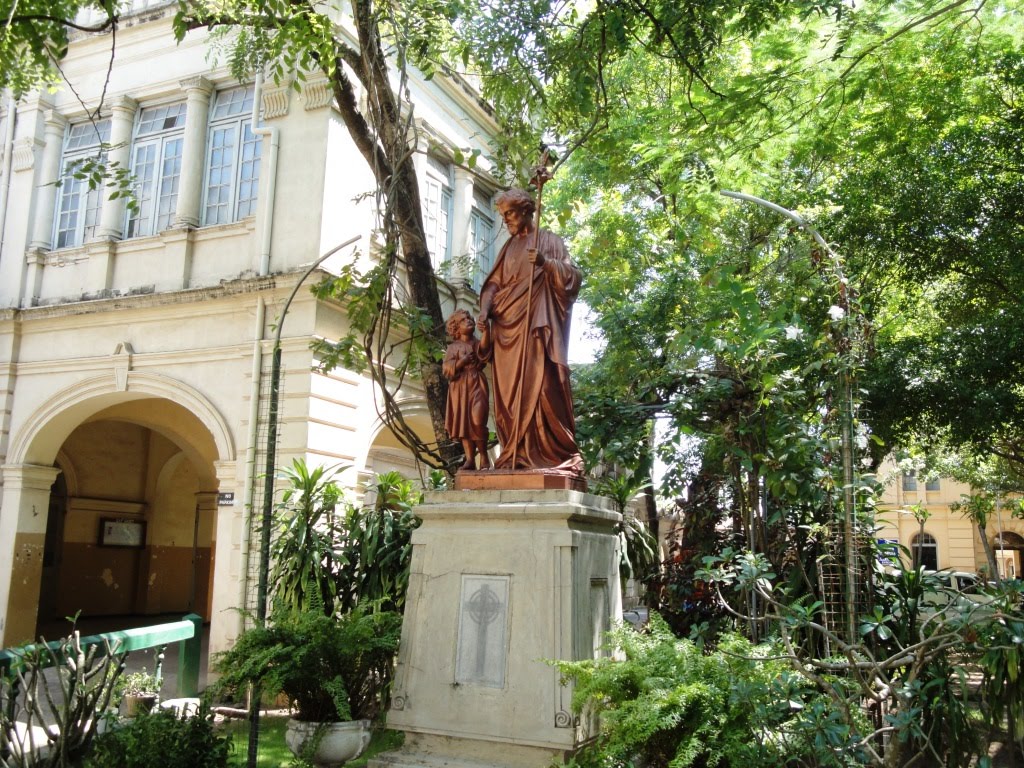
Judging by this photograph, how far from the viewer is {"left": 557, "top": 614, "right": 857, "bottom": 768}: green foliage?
174 inches

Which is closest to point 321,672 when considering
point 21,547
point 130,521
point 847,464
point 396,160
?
point 847,464

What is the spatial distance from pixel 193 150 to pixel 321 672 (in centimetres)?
957

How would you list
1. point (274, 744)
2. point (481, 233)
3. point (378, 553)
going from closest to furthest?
point (274, 744)
point (378, 553)
point (481, 233)

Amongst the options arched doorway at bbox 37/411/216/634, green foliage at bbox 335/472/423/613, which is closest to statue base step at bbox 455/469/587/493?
green foliage at bbox 335/472/423/613

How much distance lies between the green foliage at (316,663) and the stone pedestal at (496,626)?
1.11 feet

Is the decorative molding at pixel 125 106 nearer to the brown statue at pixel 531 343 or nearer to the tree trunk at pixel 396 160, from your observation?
the tree trunk at pixel 396 160

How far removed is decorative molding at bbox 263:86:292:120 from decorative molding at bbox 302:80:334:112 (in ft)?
1.01

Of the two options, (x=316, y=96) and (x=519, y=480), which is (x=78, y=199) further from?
(x=519, y=480)

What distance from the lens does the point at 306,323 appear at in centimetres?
1123

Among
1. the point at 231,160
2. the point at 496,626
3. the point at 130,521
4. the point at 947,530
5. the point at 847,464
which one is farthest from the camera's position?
the point at 947,530

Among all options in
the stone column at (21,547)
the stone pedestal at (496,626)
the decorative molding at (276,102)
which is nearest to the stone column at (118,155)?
the decorative molding at (276,102)

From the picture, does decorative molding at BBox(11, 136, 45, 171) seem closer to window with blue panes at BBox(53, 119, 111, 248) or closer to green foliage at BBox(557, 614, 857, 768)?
window with blue panes at BBox(53, 119, 111, 248)

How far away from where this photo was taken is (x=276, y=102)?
40.1ft

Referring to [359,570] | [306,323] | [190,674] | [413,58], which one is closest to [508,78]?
[413,58]
